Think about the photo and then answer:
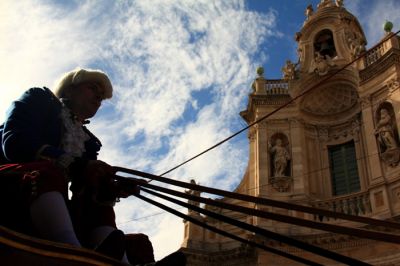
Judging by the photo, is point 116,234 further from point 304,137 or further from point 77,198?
point 304,137

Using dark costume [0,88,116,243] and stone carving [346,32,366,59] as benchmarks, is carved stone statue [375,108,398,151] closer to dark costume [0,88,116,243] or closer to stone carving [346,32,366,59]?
stone carving [346,32,366,59]

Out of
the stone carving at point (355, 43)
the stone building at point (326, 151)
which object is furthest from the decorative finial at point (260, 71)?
the stone carving at point (355, 43)

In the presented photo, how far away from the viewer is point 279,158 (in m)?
17.2

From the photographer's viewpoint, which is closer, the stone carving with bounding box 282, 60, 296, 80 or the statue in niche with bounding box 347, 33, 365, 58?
the statue in niche with bounding box 347, 33, 365, 58

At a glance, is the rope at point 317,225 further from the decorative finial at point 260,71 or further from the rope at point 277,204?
the decorative finial at point 260,71

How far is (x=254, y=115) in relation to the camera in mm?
19375

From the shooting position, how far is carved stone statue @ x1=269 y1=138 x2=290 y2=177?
17.0 metres

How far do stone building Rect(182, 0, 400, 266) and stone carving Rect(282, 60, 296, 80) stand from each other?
5cm

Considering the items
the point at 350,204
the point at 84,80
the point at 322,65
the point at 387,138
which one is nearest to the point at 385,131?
the point at 387,138

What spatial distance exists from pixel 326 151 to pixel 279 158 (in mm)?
1873

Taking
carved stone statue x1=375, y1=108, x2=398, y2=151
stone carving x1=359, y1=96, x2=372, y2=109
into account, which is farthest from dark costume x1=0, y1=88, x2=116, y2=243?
stone carving x1=359, y1=96, x2=372, y2=109

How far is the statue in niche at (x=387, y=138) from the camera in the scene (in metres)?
14.7

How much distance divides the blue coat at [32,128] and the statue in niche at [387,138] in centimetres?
1293

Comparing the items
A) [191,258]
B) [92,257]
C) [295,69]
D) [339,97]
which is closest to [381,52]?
[339,97]
